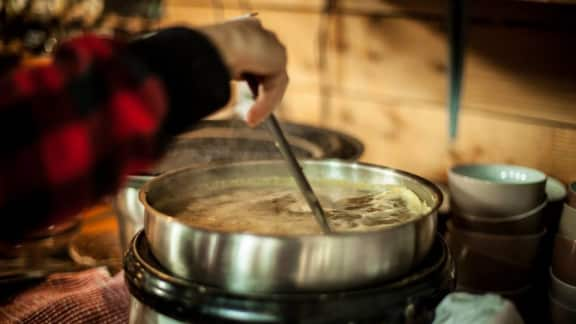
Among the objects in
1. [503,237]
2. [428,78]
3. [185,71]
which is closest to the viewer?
[185,71]

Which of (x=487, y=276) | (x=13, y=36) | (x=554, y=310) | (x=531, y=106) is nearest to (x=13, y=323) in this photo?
(x=487, y=276)

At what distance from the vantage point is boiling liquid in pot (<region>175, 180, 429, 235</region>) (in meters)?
1.36

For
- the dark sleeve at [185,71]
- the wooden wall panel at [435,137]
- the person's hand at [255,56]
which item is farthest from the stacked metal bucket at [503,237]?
the dark sleeve at [185,71]

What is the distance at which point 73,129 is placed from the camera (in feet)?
3.16

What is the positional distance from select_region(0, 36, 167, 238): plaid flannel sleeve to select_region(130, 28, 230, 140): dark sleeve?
33mm

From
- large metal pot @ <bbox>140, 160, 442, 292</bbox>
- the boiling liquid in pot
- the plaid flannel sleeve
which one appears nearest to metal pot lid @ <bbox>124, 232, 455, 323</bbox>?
large metal pot @ <bbox>140, 160, 442, 292</bbox>

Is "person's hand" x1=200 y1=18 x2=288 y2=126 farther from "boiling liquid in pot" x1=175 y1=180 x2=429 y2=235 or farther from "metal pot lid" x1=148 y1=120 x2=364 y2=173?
"metal pot lid" x1=148 y1=120 x2=364 y2=173

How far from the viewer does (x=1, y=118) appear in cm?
93

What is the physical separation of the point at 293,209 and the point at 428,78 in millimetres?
1503

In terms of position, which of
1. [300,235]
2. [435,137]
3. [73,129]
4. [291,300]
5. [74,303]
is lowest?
[74,303]

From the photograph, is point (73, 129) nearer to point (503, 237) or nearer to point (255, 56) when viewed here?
point (255, 56)

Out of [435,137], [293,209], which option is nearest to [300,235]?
[293,209]

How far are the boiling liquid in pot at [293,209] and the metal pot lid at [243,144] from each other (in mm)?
546

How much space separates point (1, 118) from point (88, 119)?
0.42ft
